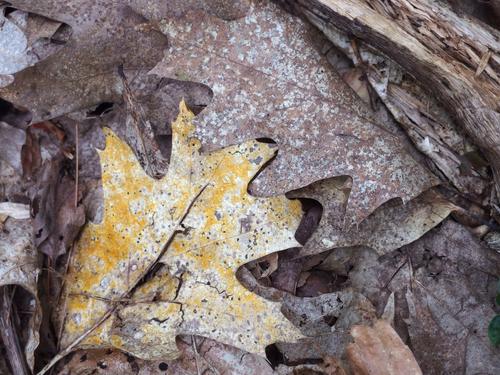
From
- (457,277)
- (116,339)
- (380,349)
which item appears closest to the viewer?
(380,349)

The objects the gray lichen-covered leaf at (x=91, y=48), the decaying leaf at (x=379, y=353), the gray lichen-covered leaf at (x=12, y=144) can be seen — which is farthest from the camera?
the gray lichen-covered leaf at (x=12, y=144)

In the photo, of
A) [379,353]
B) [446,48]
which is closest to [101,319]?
[379,353]

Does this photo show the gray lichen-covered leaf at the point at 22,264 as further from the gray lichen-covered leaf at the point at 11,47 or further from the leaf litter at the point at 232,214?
the gray lichen-covered leaf at the point at 11,47

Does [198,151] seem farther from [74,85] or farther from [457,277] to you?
[457,277]

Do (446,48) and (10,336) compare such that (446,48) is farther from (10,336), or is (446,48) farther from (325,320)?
(10,336)

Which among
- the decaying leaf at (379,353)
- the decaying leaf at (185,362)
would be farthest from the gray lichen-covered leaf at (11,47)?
the decaying leaf at (379,353)

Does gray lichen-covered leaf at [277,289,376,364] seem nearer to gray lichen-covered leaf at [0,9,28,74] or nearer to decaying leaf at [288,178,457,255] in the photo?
decaying leaf at [288,178,457,255]

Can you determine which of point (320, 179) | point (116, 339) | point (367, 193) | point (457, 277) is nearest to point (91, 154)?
point (116, 339)

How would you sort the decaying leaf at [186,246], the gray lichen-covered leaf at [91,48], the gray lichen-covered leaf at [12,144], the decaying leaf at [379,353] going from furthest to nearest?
the gray lichen-covered leaf at [12,144] → the gray lichen-covered leaf at [91,48] → the decaying leaf at [186,246] → the decaying leaf at [379,353]
